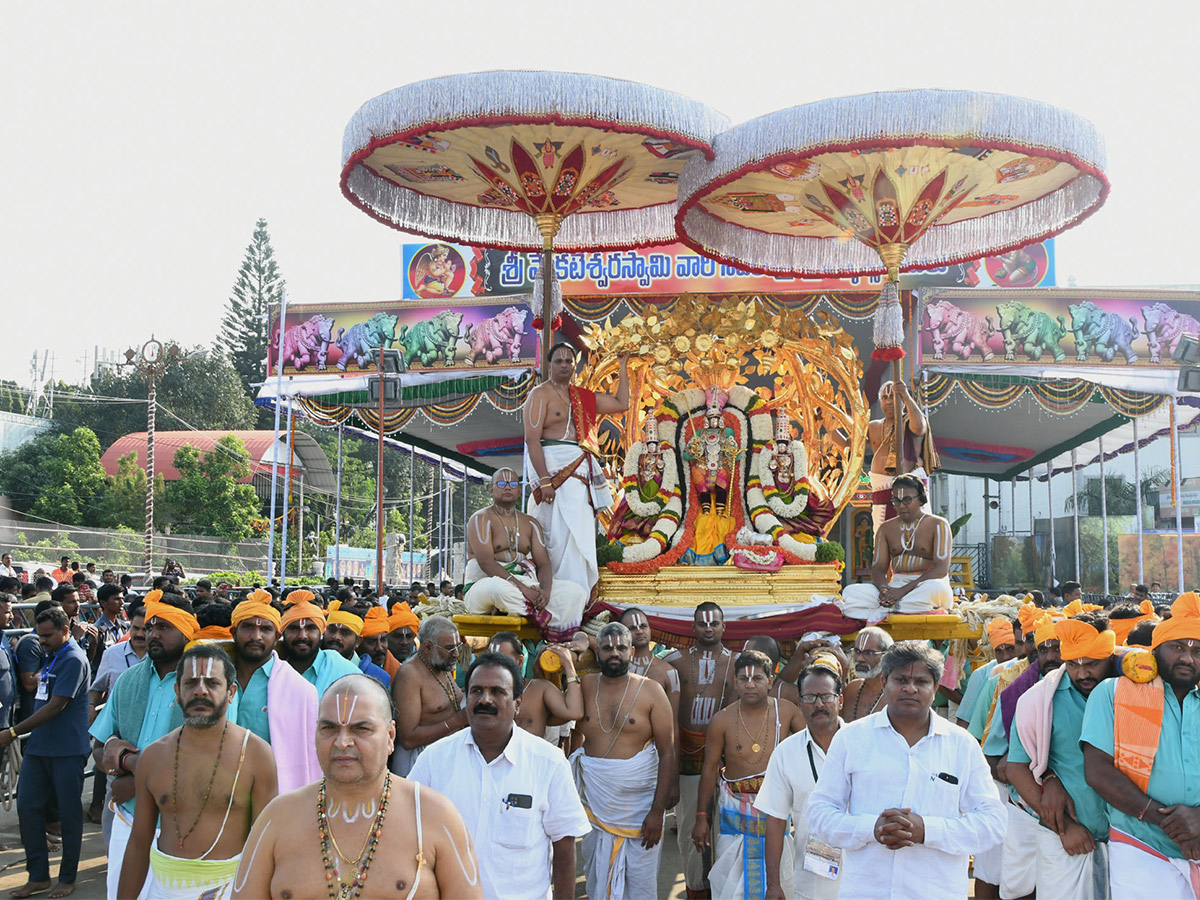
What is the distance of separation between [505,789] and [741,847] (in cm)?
197

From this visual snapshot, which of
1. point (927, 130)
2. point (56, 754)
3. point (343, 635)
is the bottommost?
point (56, 754)

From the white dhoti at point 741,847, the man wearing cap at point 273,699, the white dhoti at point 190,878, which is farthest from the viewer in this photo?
the white dhoti at point 741,847

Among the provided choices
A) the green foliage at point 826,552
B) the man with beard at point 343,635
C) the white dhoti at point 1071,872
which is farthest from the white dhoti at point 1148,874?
the green foliage at point 826,552

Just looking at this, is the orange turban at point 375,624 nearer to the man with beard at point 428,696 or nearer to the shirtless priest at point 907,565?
the man with beard at point 428,696

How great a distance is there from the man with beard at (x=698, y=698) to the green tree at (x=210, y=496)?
27577 mm

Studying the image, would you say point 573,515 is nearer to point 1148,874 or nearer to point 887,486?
A: point 887,486

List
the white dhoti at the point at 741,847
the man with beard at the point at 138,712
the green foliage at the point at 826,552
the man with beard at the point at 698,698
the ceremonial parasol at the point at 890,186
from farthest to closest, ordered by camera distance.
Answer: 1. the green foliage at the point at 826,552
2. the ceremonial parasol at the point at 890,186
3. the man with beard at the point at 698,698
4. the white dhoti at the point at 741,847
5. the man with beard at the point at 138,712

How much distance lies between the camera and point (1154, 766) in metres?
4.24

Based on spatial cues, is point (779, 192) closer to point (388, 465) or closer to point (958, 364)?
point (958, 364)

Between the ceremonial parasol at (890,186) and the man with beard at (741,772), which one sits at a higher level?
the ceremonial parasol at (890,186)

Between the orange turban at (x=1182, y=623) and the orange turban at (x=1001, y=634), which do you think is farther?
the orange turban at (x=1001, y=634)

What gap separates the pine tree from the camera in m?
50.2

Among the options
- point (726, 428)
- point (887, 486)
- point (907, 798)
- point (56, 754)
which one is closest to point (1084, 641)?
point (907, 798)

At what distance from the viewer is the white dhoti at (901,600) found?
823 centimetres
